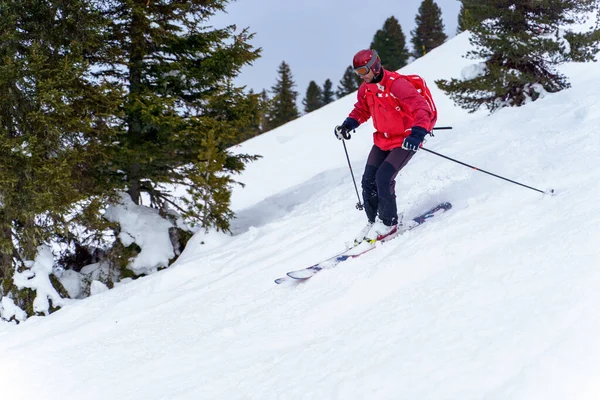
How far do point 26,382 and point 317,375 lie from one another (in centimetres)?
356

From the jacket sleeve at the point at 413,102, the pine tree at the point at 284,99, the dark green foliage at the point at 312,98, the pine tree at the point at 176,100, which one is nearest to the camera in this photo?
the jacket sleeve at the point at 413,102

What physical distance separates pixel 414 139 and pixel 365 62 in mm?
1126

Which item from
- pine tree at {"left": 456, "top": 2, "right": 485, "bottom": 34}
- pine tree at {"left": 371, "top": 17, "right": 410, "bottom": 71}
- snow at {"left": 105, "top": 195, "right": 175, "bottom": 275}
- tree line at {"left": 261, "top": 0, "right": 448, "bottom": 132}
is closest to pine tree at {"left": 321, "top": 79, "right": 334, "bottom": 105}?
tree line at {"left": 261, "top": 0, "right": 448, "bottom": 132}

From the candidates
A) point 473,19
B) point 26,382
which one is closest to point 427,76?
point 473,19

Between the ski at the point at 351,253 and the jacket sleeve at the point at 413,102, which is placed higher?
the jacket sleeve at the point at 413,102

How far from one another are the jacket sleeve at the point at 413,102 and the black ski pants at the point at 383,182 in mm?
507

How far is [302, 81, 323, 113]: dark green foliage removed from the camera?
62125mm

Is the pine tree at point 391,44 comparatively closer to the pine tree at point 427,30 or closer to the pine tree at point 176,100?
the pine tree at point 427,30

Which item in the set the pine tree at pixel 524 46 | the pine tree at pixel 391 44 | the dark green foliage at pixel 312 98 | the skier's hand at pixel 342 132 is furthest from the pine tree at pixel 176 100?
the dark green foliage at pixel 312 98

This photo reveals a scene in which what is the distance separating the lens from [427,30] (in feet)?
191

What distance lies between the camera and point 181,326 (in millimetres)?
5461

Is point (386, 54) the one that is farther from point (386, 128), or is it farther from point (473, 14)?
point (386, 128)

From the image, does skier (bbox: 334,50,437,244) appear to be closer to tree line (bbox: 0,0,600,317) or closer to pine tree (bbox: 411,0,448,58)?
tree line (bbox: 0,0,600,317)

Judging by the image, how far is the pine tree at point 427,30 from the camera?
57031 millimetres
